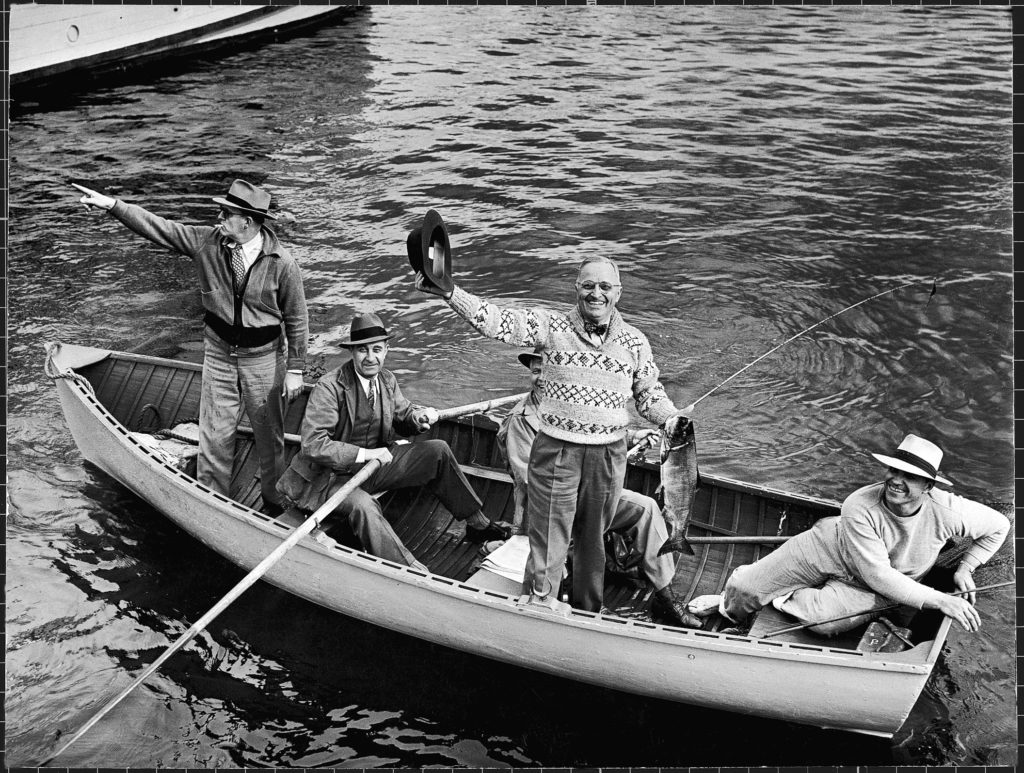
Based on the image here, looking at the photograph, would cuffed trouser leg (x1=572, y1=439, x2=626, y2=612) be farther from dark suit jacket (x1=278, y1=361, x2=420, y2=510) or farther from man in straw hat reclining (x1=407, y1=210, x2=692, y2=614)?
dark suit jacket (x1=278, y1=361, x2=420, y2=510)

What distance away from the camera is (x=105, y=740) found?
3996 millimetres

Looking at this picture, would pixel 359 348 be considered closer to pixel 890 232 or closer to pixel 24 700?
pixel 24 700

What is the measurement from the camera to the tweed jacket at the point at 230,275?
4211 mm

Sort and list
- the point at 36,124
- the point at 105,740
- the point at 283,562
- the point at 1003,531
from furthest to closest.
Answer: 1. the point at 36,124
2. the point at 283,562
3. the point at 105,740
4. the point at 1003,531

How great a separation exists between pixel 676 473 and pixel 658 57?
21.8ft

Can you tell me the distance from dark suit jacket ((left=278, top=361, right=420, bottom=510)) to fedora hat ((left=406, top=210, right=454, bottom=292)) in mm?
1200

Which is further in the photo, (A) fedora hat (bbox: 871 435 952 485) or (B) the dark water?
(B) the dark water

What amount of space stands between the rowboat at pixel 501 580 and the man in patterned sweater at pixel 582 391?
53 centimetres

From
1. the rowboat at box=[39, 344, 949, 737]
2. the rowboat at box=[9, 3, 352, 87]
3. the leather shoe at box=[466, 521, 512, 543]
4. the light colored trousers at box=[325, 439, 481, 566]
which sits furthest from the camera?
the rowboat at box=[9, 3, 352, 87]

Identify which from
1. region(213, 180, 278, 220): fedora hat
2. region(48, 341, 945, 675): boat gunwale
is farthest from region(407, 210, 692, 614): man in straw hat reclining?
region(213, 180, 278, 220): fedora hat

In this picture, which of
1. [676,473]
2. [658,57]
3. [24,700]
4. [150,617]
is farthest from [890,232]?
[24,700]

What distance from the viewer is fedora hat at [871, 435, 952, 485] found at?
348cm

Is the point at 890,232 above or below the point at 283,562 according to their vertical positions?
above

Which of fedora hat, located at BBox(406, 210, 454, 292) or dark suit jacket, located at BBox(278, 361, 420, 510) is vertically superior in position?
fedora hat, located at BBox(406, 210, 454, 292)
